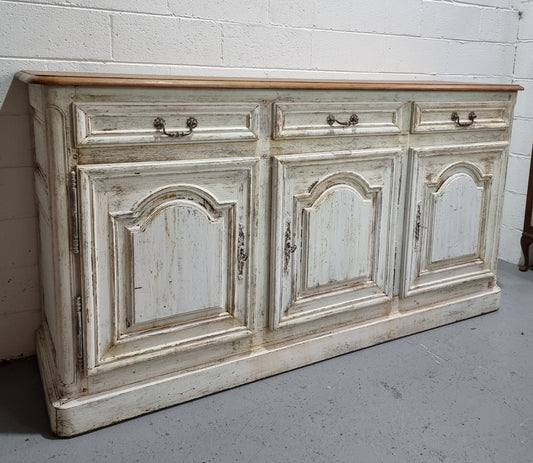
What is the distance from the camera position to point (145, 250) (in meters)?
1.62

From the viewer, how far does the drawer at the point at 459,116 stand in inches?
81.3

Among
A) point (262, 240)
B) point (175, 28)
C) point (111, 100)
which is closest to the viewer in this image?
point (111, 100)

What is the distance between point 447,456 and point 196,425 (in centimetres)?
70

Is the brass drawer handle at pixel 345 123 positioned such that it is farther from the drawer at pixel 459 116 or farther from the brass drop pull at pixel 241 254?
the brass drop pull at pixel 241 254

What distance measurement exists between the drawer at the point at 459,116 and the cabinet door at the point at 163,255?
0.71m

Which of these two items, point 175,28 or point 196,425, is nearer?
point 196,425

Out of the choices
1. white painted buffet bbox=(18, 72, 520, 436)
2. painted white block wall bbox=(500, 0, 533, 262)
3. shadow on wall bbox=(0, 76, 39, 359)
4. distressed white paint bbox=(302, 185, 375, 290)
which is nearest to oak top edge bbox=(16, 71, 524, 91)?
white painted buffet bbox=(18, 72, 520, 436)

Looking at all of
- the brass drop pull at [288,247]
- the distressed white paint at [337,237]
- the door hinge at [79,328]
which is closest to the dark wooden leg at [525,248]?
the distressed white paint at [337,237]

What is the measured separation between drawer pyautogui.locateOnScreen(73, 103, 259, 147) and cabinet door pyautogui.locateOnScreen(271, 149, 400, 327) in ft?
0.57

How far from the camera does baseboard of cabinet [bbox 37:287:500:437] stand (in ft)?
5.33

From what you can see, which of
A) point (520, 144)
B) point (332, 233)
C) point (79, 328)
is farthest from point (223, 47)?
point (520, 144)

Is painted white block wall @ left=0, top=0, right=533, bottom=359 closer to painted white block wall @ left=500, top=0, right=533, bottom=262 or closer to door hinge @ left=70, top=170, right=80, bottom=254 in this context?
painted white block wall @ left=500, top=0, right=533, bottom=262

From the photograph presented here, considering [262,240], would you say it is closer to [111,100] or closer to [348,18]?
[111,100]

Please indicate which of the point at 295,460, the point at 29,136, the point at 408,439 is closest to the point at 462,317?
the point at 408,439
